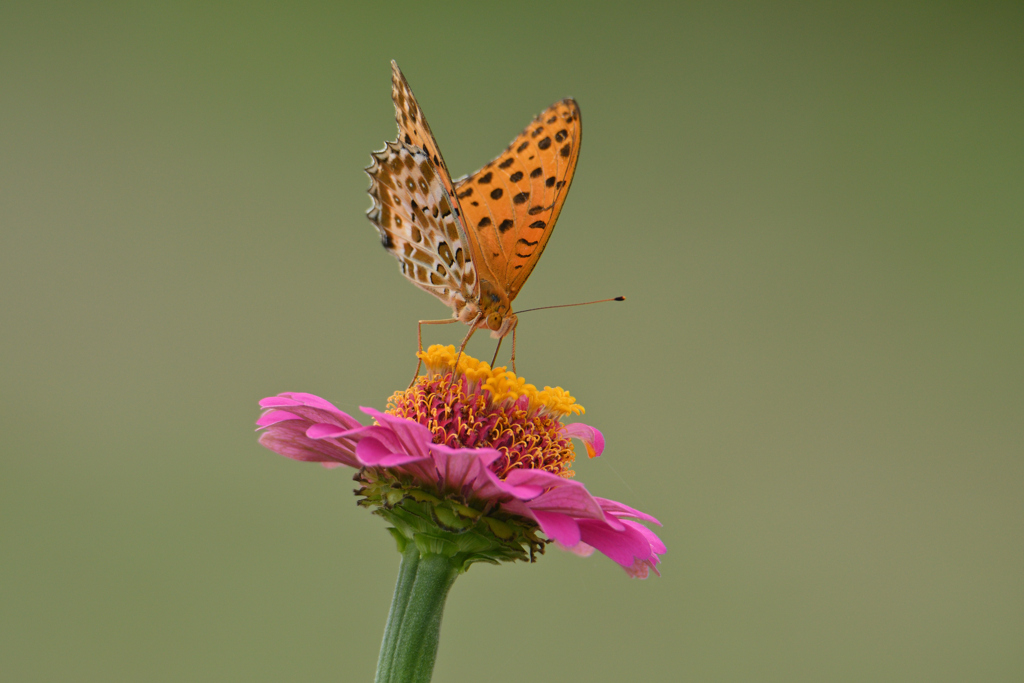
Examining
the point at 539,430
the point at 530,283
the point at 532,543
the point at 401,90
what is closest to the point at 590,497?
the point at 532,543

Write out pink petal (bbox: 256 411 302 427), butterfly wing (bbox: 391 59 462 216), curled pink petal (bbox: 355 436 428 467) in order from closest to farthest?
curled pink petal (bbox: 355 436 428 467), pink petal (bbox: 256 411 302 427), butterfly wing (bbox: 391 59 462 216)

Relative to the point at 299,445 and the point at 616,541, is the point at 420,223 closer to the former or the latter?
the point at 299,445

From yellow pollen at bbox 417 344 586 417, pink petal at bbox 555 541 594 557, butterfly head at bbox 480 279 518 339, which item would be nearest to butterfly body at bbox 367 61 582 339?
butterfly head at bbox 480 279 518 339

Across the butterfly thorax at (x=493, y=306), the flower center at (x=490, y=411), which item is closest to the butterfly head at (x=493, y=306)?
the butterfly thorax at (x=493, y=306)

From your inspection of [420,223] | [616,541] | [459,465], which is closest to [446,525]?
Answer: [459,465]

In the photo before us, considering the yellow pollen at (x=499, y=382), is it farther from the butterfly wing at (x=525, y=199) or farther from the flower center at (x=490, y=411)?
the butterfly wing at (x=525, y=199)

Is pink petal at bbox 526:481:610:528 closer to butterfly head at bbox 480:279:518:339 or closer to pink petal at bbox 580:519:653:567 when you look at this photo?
pink petal at bbox 580:519:653:567

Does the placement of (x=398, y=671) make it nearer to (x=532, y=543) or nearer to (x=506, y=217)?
(x=532, y=543)
